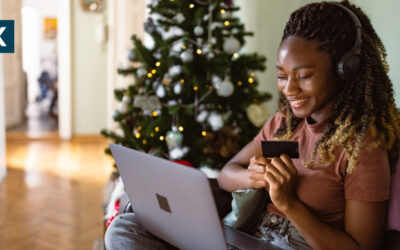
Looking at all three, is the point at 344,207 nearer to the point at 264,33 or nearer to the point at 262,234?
the point at 262,234

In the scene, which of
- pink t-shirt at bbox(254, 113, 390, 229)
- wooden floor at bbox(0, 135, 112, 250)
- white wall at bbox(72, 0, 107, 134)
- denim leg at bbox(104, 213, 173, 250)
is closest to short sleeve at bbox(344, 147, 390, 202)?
pink t-shirt at bbox(254, 113, 390, 229)

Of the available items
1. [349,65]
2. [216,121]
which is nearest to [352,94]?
[349,65]

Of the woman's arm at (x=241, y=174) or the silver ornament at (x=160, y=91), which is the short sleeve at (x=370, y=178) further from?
the silver ornament at (x=160, y=91)

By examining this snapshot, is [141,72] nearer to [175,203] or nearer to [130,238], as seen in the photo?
[130,238]

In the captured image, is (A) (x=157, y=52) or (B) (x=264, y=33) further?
(B) (x=264, y=33)

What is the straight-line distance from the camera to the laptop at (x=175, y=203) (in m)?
0.86

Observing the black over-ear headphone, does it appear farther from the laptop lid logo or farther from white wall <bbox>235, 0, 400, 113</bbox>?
the laptop lid logo

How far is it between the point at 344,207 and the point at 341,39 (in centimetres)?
41

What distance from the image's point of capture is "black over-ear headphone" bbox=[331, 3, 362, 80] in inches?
38.5

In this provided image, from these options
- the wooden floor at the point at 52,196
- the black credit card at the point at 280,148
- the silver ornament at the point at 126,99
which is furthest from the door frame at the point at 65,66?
the black credit card at the point at 280,148

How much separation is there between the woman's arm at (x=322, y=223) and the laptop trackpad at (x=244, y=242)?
10 cm

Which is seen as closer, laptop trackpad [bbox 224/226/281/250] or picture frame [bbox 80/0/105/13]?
laptop trackpad [bbox 224/226/281/250]

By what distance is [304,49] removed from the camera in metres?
1.03

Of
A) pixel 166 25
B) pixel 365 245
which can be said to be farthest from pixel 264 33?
pixel 365 245
